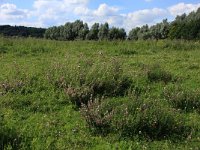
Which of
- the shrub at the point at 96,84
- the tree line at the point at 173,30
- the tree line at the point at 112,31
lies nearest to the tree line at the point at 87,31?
the tree line at the point at 112,31

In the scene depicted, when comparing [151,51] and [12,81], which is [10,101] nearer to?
[12,81]

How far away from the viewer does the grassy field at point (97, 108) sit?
684 cm

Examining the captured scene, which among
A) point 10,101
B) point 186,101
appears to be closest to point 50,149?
point 10,101

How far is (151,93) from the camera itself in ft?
31.7

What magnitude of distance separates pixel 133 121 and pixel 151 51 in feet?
39.1

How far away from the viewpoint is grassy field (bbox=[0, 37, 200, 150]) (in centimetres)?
684

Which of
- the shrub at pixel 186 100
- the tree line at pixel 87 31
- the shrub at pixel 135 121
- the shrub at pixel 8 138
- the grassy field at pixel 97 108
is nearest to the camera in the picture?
the shrub at pixel 8 138

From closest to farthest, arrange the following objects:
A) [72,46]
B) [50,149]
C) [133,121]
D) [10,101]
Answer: [50,149]
[133,121]
[10,101]
[72,46]

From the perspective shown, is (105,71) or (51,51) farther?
(51,51)

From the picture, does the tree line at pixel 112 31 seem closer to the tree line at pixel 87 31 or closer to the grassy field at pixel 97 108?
the tree line at pixel 87 31

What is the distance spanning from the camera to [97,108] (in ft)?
24.2

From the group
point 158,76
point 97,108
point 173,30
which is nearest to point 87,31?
point 173,30

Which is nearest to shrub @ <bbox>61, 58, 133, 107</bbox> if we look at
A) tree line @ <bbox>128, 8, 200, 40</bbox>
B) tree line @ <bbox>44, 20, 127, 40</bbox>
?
tree line @ <bbox>128, 8, 200, 40</bbox>

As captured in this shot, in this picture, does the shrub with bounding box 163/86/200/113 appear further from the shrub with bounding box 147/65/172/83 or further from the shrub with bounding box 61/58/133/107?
the shrub with bounding box 147/65/172/83
